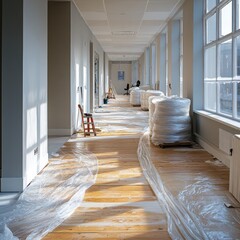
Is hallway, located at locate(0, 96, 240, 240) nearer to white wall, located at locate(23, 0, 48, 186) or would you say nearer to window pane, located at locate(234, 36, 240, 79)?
white wall, located at locate(23, 0, 48, 186)

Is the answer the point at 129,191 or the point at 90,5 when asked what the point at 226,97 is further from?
the point at 90,5

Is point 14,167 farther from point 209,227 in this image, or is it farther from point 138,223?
point 209,227

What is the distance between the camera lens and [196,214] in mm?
3129

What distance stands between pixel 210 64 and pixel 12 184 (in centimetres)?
412

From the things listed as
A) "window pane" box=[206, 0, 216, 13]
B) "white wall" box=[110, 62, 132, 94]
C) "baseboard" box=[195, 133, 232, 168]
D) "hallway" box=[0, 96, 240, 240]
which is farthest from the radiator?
"white wall" box=[110, 62, 132, 94]

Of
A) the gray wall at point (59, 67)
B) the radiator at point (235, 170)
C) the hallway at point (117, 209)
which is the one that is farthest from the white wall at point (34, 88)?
the gray wall at point (59, 67)

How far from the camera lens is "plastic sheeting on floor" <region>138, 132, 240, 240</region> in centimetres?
274

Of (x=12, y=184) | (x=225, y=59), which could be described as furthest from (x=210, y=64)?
(x=12, y=184)

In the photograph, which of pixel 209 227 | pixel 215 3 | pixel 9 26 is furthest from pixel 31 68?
pixel 215 3

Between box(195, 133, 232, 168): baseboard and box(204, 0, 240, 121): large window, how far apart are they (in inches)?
20.4

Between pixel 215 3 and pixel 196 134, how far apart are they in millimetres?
2236

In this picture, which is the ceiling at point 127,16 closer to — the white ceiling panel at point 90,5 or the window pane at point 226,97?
the white ceiling panel at point 90,5

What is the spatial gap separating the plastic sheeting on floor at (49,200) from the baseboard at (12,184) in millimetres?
99

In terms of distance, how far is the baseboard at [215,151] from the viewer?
16.3 ft
